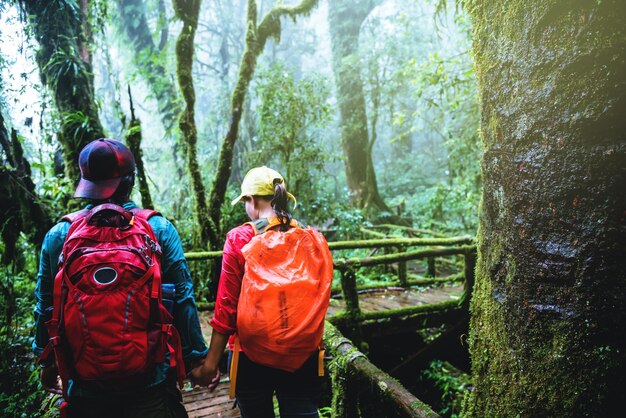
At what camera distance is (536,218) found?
1.43m

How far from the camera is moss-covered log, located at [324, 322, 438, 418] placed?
2.05m

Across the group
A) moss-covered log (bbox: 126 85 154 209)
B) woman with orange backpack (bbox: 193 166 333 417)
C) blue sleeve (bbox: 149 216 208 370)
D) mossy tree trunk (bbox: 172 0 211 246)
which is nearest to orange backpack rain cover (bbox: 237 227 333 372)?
woman with orange backpack (bbox: 193 166 333 417)

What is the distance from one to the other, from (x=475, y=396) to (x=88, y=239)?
1967 mm

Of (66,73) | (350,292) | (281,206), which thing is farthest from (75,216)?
(66,73)

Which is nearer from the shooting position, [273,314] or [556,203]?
[556,203]

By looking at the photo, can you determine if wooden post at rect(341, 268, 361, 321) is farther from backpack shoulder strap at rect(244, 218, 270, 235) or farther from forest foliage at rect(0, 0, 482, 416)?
backpack shoulder strap at rect(244, 218, 270, 235)

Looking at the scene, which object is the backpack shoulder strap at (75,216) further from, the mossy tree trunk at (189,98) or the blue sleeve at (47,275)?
the mossy tree trunk at (189,98)

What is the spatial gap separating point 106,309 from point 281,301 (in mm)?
809

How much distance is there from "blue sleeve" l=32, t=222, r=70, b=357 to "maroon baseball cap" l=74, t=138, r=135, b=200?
21cm

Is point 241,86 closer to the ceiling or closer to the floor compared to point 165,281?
closer to the ceiling

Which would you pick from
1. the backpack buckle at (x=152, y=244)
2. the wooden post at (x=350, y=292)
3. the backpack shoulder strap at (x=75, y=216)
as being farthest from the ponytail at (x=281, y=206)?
the wooden post at (x=350, y=292)

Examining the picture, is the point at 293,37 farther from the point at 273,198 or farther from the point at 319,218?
the point at 273,198

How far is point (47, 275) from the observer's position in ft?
6.23

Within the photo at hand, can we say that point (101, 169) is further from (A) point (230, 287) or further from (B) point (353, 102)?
(B) point (353, 102)
